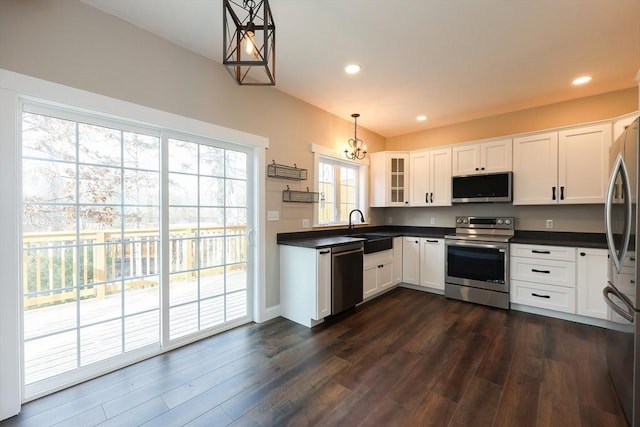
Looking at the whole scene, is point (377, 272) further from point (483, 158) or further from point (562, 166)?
point (562, 166)

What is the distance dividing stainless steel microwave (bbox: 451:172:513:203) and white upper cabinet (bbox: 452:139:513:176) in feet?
0.27

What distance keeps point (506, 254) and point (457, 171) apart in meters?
1.38

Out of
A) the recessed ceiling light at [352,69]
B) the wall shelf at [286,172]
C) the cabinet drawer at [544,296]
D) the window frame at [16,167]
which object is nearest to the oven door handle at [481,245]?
the cabinet drawer at [544,296]

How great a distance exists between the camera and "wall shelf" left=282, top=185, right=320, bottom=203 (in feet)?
10.6

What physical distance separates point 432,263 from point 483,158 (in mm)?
1717

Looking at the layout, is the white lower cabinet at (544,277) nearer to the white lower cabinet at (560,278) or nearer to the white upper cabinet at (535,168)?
the white lower cabinet at (560,278)

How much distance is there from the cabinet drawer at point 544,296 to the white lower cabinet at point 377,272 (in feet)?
5.15

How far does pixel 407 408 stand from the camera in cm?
171

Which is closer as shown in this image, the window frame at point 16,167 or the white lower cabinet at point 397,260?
the window frame at point 16,167

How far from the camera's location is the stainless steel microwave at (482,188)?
364cm

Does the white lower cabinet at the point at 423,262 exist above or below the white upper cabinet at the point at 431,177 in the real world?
below

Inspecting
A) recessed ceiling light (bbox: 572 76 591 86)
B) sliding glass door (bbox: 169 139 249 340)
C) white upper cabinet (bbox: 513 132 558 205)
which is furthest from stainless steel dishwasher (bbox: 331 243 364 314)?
recessed ceiling light (bbox: 572 76 591 86)

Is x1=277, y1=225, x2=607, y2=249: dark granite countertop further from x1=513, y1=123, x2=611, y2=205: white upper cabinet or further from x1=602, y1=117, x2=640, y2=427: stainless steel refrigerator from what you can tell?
x1=602, y1=117, x2=640, y2=427: stainless steel refrigerator

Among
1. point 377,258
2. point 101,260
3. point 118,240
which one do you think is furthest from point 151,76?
point 377,258
